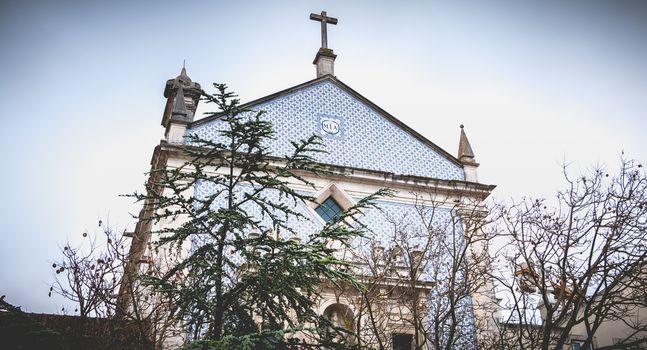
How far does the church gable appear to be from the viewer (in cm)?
1426

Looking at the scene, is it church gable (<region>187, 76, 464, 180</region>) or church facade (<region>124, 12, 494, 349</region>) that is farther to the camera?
church gable (<region>187, 76, 464, 180</region>)

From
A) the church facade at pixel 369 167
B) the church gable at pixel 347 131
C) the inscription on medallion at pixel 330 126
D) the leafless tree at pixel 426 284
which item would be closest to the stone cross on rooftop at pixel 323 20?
the church facade at pixel 369 167

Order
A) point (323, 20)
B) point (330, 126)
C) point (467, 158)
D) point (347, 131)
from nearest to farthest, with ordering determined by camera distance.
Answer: point (330, 126), point (347, 131), point (467, 158), point (323, 20)

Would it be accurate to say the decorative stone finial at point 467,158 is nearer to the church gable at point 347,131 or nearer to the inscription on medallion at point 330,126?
the church gable at point 347,131

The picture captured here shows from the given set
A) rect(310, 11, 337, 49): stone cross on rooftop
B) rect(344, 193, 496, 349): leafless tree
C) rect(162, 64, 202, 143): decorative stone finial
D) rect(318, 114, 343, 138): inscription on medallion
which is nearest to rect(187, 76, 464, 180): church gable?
rect(318, 114, 343, 138): inscription on medallion

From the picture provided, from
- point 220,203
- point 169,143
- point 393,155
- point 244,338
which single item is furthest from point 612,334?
point 244,338

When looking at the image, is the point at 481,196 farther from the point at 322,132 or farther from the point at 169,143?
the point at 169,143

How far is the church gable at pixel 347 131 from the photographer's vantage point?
14.3 m

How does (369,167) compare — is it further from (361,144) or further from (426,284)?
(426,284)

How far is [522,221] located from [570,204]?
2.66 ft

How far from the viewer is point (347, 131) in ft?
48.8

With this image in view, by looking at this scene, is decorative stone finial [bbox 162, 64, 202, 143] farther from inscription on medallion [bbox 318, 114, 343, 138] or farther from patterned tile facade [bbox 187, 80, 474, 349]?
inscription on medallion [bbox 318, 114, 343, 138]

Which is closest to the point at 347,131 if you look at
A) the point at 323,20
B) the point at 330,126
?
the point at 330,126

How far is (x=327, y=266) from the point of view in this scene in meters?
7.20
